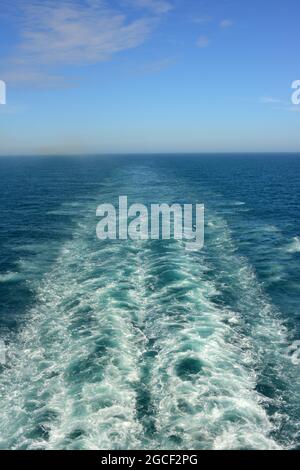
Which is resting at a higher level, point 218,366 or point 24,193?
point 24,193

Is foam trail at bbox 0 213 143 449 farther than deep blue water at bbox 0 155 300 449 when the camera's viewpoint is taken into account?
→ No

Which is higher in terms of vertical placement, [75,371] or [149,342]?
[149,342]

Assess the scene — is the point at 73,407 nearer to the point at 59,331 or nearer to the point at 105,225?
the point at 59,331

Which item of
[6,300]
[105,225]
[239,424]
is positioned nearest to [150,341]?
[239,424]

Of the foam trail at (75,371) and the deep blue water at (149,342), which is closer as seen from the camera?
the foam trail at (75,371)

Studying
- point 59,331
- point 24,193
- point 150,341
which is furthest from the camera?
point 24,193

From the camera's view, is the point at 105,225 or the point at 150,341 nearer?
the point at 150,341

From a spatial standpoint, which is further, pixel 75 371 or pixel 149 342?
pixel 149 342

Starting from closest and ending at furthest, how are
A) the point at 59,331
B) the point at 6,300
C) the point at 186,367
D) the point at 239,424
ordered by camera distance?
the point at 239,424
the point at 186,367
the point at 59,331
the point at 6,300
